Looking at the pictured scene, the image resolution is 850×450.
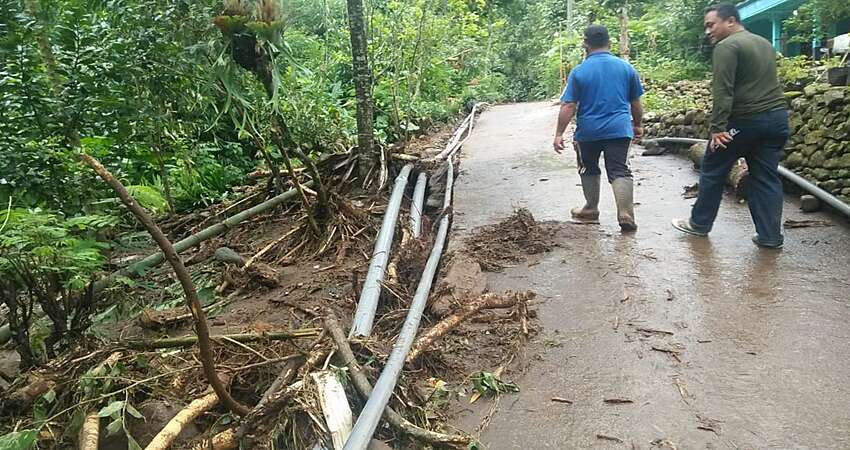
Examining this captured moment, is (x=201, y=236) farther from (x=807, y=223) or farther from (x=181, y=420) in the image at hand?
(x=807, y=223)

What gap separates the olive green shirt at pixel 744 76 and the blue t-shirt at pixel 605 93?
980 mm

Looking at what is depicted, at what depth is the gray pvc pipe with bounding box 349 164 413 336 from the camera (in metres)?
3.43

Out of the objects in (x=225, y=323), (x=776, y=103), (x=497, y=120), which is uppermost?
(x=776, y=103)

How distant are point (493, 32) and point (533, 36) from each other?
3.16 meters

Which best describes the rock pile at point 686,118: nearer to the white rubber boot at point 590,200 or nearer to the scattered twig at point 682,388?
the white rubber boot at point 590,200

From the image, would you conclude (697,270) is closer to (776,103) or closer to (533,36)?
(776,103)

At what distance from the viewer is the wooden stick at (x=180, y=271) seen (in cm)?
200

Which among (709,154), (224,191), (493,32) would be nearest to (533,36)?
(493,32)

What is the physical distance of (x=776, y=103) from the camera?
14.9 ft

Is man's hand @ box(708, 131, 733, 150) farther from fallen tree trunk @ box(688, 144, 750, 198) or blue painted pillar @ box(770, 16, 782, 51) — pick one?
blue painted pillar @ box(770, 16, 782, 51)

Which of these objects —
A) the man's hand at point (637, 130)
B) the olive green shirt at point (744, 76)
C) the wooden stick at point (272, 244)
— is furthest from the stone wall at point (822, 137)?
the wooden stick at point (272, 244)

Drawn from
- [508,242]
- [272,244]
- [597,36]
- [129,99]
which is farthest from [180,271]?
[597,36]

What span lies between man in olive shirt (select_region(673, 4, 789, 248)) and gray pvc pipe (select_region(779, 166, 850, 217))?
828 millimetres

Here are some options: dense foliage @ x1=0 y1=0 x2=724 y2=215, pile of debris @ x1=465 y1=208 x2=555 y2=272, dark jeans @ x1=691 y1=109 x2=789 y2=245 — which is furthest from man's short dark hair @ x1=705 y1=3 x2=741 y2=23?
dense foliage @ x1=0 y1=0 x2=724 y2=215
